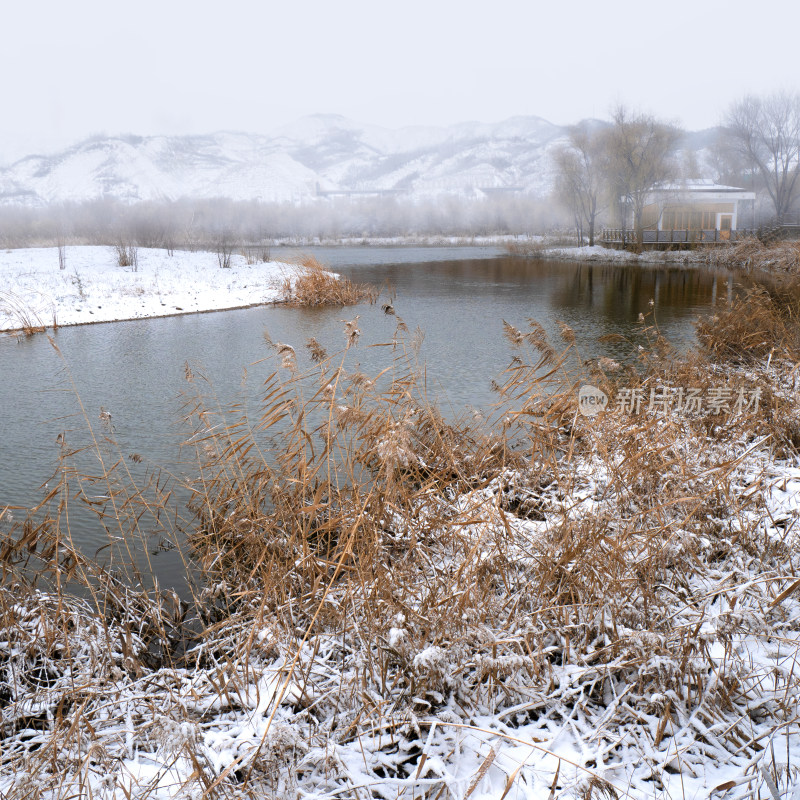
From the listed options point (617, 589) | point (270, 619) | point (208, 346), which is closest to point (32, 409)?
point (208, 346)

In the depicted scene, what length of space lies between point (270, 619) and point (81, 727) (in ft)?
2.61

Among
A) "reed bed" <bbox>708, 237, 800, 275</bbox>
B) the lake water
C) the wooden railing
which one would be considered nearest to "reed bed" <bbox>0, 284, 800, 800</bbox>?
the lake water

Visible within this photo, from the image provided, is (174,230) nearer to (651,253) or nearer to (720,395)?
(651,253)

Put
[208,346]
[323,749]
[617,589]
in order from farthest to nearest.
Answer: [208,346], [617,589], [323,749]

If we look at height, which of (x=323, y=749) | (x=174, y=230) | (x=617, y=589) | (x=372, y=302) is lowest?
(x=323, y=749)

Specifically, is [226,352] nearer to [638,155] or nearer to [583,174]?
[638,155]

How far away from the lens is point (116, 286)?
17.4 metres

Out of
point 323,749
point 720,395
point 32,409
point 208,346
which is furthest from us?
point 208,346

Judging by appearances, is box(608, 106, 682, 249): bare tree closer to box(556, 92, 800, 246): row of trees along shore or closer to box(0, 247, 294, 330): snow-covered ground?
box(556, 92, 800, 246): row of trees along shore

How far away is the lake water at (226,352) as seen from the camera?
595 cm

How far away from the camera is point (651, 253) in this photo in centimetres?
3112

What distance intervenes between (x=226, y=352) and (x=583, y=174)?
124 ft

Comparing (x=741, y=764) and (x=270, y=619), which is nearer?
(x=741, y=764)

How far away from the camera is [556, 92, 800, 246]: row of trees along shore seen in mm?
36534
